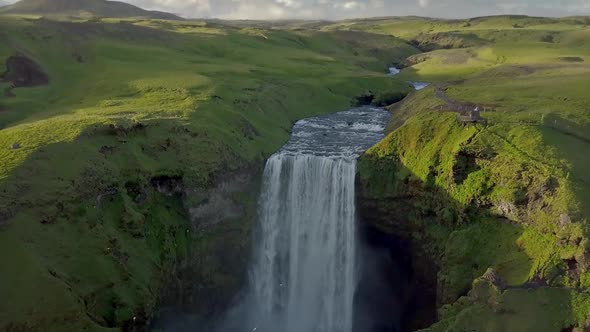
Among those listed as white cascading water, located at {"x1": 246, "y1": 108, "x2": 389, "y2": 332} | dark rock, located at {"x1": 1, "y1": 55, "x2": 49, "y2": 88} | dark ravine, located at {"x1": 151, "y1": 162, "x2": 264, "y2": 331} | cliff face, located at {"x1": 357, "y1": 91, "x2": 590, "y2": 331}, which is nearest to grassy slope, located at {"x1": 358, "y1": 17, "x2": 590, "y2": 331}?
cliff face, located at {"x1": 357, "y1": 91, "x2": 590, "y2": 331}

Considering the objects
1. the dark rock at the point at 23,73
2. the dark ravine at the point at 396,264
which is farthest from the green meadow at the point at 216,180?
the dark rock at the point at 23,73

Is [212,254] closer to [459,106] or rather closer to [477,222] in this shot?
[477,222]

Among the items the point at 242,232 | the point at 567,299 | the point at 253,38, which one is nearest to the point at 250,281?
the point at 242,232

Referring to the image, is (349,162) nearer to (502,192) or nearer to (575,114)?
(502,192)

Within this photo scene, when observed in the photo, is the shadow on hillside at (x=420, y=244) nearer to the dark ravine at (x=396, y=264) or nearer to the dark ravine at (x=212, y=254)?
the dark ravine at (x=396, y=264)

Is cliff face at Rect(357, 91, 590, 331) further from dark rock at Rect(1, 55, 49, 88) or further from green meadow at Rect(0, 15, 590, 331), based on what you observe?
dark rock at Rect(1, 55, 49, 88)

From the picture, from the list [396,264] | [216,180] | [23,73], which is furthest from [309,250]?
[23,73]
